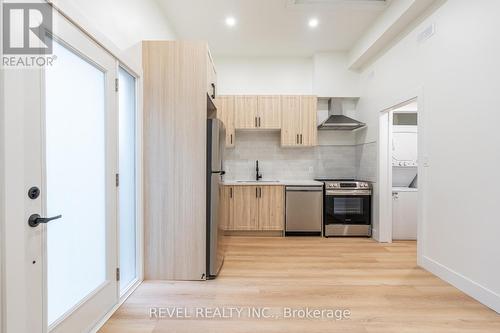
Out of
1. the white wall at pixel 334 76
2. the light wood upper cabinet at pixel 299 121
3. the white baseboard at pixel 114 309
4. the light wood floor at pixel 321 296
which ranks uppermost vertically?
the white wall at pixel 334 76

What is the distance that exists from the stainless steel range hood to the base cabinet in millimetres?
1456

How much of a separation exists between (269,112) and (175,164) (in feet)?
7.87

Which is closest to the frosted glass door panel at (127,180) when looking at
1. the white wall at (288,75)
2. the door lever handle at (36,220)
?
the door lever handle at (36,220)

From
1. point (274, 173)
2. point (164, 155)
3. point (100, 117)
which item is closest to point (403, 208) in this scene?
point (274, 173)

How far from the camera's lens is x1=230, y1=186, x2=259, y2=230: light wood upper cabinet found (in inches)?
167

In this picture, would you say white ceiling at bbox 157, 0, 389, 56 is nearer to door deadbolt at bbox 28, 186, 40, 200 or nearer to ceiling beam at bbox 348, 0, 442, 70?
ceiling beam at bbox 348, 0, 442, 70

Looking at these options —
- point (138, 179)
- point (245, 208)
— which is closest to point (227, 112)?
point (245, 208)

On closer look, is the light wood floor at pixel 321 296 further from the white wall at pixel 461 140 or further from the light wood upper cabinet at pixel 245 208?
the light wood upper cabinet at pixel 245 208

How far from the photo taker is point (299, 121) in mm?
4480

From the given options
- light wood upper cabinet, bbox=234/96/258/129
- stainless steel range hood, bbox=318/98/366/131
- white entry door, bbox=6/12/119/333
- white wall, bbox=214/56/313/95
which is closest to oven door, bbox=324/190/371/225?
stainless steel range hood, bbox=318/98/366/131

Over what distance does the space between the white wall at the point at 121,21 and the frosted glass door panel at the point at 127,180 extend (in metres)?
0.23

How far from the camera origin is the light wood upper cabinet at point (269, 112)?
4461 mm

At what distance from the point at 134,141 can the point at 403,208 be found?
4043mm

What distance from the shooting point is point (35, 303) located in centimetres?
130
